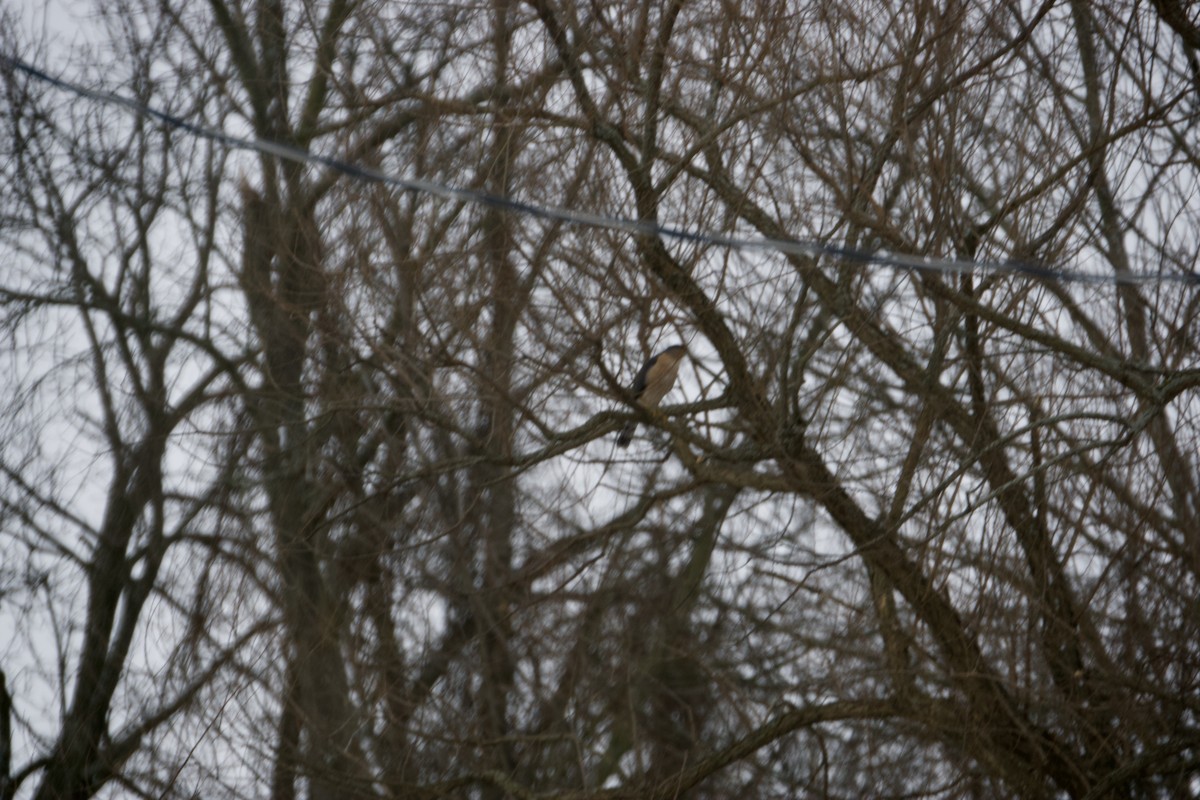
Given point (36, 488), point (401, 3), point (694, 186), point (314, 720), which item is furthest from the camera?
point (36, 488)

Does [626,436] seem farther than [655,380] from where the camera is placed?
Yes

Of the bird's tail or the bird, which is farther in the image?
the bird's tail

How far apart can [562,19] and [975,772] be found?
3732mm

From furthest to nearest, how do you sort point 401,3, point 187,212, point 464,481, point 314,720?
1. point 187,212
2. point 464,481
3. point 314,720
4. point 401,3

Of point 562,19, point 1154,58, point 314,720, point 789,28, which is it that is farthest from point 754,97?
point 314,720

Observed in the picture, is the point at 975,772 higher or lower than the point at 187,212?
lower

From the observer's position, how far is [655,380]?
7.35 m

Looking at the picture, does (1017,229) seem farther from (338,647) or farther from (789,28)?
(338,647)

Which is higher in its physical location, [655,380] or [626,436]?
[626,436]

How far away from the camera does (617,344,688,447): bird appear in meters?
6.65

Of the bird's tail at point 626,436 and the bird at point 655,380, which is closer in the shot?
the bird at point 655,380

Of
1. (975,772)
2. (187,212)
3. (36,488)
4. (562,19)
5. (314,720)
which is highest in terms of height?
(187,212)

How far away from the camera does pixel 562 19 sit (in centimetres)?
684

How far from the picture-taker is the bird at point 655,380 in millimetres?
6652
